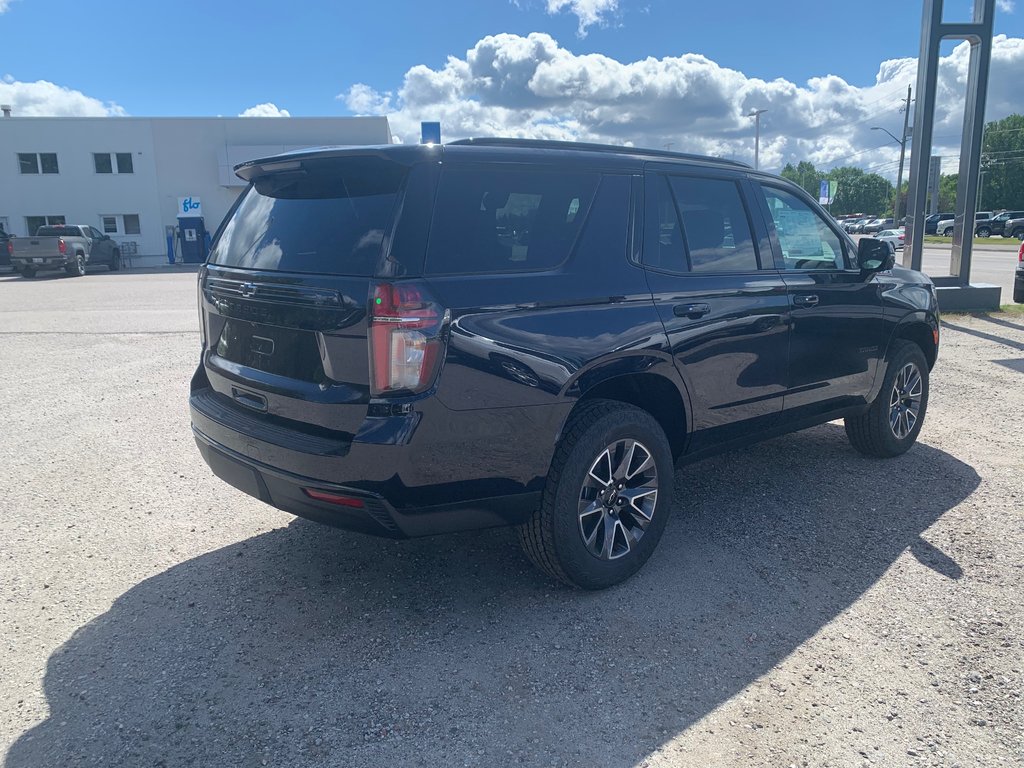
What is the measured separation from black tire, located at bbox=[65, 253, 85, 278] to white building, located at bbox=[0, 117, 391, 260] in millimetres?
8975

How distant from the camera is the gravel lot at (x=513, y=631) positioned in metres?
2.62

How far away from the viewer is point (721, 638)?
3.23 meters

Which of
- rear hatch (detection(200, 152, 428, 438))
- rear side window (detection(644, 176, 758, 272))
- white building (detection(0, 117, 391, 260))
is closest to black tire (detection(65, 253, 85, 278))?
white building (detection(0, 117, 391, 260))

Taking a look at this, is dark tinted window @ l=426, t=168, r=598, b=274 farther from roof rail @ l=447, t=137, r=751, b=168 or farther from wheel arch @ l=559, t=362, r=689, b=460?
wheel arch @ l=559, t=362, r=689, b=460

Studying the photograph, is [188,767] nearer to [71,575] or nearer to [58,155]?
[71,575]

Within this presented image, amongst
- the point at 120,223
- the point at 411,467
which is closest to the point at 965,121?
the point at 411,467

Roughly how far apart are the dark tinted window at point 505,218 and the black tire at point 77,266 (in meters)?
28.2

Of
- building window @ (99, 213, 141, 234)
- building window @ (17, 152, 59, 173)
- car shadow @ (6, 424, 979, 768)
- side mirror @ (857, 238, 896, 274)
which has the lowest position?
car shadow @ (6, 424, 979, 768)

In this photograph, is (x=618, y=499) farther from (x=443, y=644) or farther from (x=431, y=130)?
(x=431, y=130)

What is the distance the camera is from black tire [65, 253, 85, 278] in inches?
1069

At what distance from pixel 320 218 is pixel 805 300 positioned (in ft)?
9.08

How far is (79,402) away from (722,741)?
664 cm

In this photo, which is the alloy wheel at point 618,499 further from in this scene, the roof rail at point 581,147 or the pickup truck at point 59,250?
the pickup truck at point 59,250

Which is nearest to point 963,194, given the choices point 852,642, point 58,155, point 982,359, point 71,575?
point 982,359
